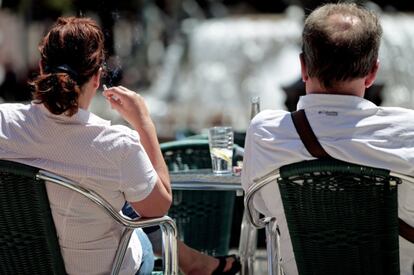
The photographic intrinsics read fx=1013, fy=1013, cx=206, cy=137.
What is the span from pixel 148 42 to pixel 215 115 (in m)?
A: 7.68

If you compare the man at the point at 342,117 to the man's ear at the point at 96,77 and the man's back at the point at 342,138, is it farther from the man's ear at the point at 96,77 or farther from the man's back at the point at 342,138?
the man's ear at the point at 96,77

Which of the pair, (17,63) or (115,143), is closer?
(115,143)

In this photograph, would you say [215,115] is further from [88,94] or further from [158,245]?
[88,94]

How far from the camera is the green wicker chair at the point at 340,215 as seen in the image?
294cm

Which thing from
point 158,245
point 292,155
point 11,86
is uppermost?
point 292,155

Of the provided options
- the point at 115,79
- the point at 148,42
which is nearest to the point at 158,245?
the point at 115,79

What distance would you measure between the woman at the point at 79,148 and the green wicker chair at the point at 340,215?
1.37ft

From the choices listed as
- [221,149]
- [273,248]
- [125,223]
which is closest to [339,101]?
[273,248]

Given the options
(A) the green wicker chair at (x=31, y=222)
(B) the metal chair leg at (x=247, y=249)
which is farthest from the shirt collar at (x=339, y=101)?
(B) the metal chair leg at (x=247, y=249)

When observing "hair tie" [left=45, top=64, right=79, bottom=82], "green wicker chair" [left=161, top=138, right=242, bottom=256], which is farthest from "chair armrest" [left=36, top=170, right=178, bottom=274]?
"green wicker chair" [left=161, top=138, right=242, bottom=256]

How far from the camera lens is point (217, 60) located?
42.2ft

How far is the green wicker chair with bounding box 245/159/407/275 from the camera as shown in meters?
2.94

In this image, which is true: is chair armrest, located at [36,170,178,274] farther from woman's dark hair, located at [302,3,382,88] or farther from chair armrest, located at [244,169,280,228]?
woman's dark hair, located at [302,3,382,88]

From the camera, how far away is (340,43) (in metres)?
3.05
